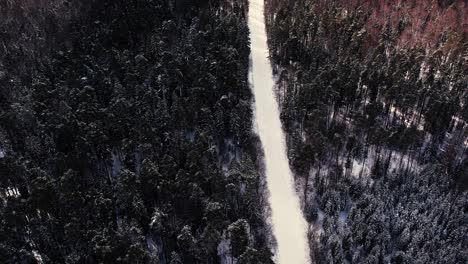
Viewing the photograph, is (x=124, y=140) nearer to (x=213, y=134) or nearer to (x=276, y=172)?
(x=213, y=134)

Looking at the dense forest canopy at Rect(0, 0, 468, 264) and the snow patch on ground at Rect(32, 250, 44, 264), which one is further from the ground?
the dense forest canopy at Rect(0, 0, 468, 264)

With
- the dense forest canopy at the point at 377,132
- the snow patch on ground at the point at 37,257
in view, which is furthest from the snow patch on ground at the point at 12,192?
the dense forest canopy at the point at 377,132

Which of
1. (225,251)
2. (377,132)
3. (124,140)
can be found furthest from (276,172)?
(124,140)

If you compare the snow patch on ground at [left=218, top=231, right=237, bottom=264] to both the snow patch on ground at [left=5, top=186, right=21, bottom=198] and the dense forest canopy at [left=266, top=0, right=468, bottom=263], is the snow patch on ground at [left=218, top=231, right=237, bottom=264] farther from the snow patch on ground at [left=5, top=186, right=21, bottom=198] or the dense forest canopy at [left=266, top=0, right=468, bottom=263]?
the snow patch on ground at [left=5, top=186, right=21, bottom=198]

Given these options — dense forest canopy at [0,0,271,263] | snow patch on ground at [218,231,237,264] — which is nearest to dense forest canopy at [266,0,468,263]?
dense forest canopy at [0,0,271,263]

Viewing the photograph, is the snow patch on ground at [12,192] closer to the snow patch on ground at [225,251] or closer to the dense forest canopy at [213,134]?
the dense forest canopy at [213,134]

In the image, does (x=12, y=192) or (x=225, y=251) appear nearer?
(x=225, y=251)
